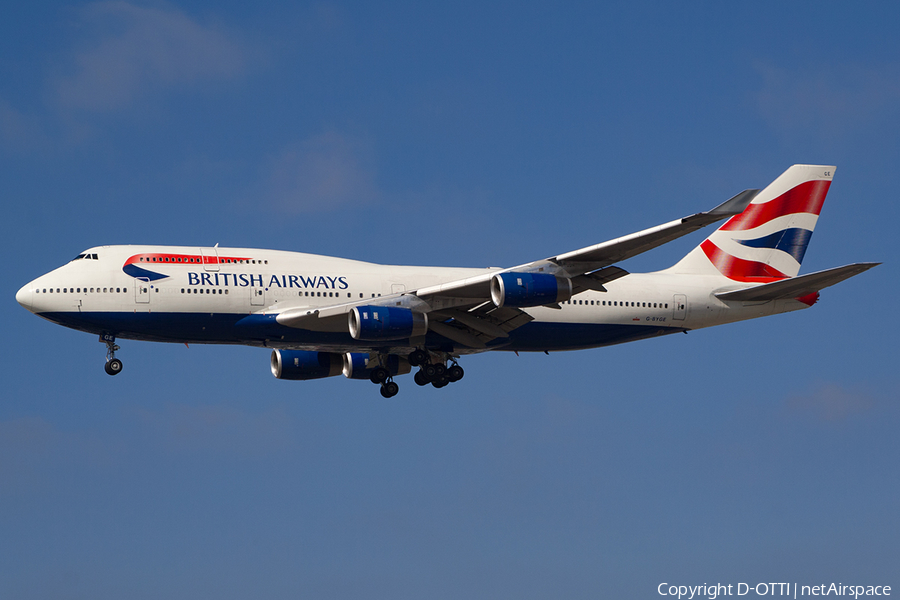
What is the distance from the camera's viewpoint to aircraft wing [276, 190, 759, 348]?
116 ft

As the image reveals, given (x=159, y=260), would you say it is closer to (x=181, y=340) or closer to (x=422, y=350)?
(x=181, y=340)

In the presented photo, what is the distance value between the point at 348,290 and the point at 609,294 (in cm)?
1075

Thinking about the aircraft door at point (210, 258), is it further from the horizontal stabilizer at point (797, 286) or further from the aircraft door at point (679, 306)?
the horizontal stabilizer at point (797, 286)

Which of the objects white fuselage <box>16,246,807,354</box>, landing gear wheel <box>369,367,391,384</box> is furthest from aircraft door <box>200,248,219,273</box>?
landing gear wheel <box>369,367,391,384</box>

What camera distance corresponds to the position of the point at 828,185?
48.3m

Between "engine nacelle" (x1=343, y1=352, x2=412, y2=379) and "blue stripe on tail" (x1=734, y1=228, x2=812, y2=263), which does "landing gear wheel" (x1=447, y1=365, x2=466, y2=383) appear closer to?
"engine nacelle" (x1=343, y1=352, x2=412, y2=379)

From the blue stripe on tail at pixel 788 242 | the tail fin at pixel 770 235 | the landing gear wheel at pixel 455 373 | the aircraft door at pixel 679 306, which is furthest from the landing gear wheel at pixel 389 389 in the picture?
the blue stripe on tail at pixel 788 242

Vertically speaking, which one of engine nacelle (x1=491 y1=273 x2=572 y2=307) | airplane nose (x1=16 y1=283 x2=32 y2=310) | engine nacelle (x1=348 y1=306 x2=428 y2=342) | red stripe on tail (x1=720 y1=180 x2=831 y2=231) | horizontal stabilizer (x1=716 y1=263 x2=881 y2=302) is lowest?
airplane nose (x1=16 y1=283 x2=32 y2=310)

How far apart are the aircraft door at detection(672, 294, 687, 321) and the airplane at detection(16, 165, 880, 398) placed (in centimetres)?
6

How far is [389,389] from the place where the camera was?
44.0 meters

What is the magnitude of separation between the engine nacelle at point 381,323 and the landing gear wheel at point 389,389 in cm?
610

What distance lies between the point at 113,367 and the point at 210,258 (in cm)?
548

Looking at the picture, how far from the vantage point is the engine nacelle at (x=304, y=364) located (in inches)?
1806

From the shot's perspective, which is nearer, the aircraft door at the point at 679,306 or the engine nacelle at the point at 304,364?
the aircraft door at the point at 679,306
